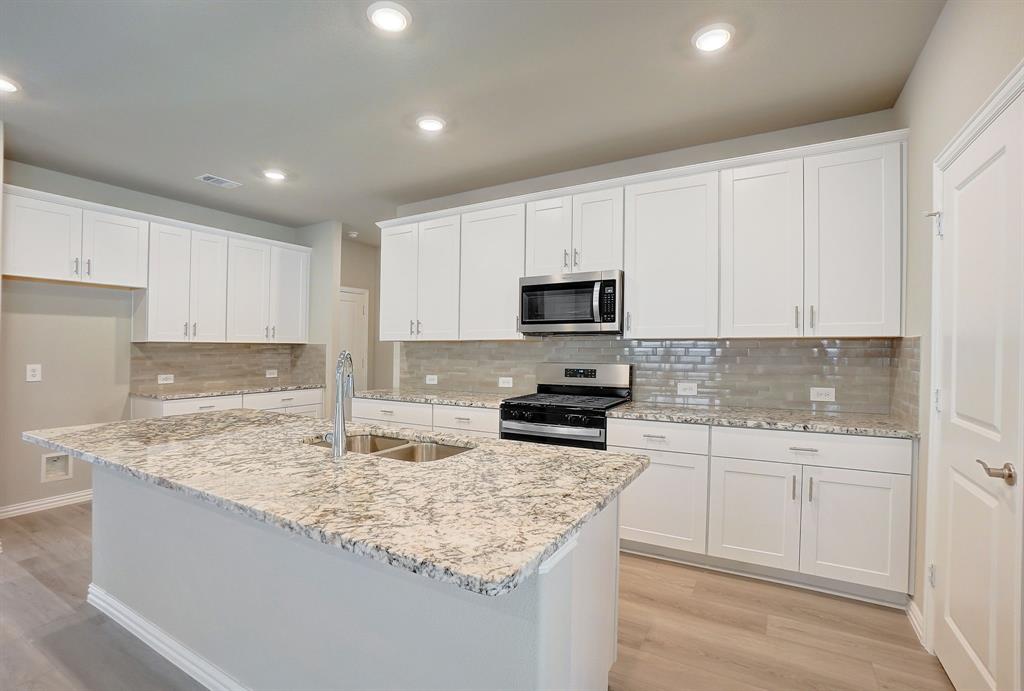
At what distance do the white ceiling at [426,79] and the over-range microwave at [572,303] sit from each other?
896 mm

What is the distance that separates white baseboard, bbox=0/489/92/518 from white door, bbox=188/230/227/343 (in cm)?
150

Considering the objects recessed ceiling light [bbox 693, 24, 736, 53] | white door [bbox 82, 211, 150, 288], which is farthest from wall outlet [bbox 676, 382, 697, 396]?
white door [bbox 82, 211, 150, 288]

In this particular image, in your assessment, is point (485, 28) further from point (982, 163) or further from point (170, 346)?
point (170, 346)

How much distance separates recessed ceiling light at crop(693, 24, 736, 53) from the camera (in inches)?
82.5

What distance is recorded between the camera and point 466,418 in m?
3.56

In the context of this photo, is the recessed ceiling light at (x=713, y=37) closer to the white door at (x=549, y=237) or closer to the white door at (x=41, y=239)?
the white door at (x=549, y=237)

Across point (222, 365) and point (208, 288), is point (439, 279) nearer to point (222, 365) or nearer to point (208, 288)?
point (208, 288)

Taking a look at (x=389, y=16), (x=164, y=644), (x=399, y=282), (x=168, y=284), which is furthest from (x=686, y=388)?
(x=168, y=284)

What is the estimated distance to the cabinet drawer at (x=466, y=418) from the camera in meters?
3.46

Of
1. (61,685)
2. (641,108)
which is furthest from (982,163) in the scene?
(61,685)

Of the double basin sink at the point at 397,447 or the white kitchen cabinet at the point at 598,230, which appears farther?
A: the white kitchen cabinet at the point at 598,230

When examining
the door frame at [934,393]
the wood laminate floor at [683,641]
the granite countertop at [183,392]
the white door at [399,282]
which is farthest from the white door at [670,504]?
the granite countertop at [183,392]

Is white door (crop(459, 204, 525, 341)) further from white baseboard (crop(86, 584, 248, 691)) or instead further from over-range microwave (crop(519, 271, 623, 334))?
white baseboard (crop(86, 584, 248, 691))

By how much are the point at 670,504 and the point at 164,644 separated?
2470 millimetres
